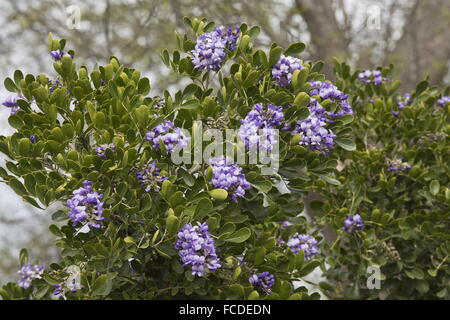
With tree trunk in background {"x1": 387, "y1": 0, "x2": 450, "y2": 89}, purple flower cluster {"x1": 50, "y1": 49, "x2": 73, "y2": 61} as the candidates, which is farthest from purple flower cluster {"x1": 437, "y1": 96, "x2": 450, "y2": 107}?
tree trunk in background {"x1": 387, "y1": 0, "x2": 450, "y2": 89}

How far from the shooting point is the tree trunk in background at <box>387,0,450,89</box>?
5887 millimetres

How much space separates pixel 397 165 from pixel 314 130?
2.46 feet

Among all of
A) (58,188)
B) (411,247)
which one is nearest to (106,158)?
Result: (58,188)

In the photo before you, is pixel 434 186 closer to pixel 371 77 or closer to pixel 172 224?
pixel 371 77

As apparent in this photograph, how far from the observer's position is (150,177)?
80.9 inches

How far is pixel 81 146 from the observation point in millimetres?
2256

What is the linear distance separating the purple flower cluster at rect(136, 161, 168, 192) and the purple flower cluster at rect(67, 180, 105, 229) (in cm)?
15

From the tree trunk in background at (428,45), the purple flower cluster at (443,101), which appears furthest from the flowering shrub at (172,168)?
the tree trunk in background at (428,45)

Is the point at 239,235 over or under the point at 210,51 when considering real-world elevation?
under

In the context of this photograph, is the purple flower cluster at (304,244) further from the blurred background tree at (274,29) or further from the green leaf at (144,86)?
the blurred background tree at (274,29)

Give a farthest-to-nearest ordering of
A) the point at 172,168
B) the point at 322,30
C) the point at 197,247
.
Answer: the point at 322,30, the point at 172,168, the point at 197,247

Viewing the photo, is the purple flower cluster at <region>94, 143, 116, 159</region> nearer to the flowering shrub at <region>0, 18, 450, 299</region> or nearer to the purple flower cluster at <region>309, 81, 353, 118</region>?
the flowering shrub at <region>0, 18, 450, 299</region>

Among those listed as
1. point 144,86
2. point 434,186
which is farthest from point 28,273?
point 434,186

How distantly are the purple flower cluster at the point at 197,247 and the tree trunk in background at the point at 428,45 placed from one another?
14.3 ft
